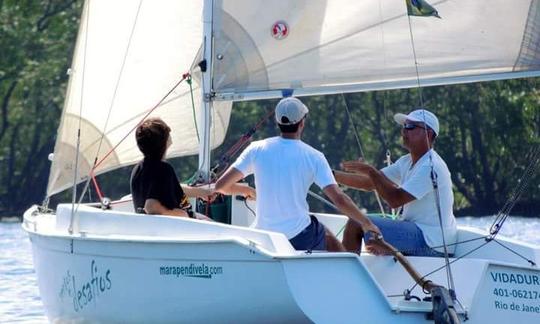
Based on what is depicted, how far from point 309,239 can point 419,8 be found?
5.55ft

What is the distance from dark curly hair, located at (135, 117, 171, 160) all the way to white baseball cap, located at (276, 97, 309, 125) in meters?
0.77

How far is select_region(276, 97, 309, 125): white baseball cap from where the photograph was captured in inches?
328

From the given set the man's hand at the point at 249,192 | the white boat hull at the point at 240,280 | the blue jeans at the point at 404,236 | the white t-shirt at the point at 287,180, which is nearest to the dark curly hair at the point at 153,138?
the white boat hull at the point at 240,280

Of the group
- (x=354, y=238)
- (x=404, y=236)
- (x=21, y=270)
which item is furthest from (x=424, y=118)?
(x=21, y=270)

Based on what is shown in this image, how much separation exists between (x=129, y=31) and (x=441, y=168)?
2.90 m

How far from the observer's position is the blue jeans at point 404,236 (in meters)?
8.73

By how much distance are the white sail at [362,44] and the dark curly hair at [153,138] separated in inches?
38.2

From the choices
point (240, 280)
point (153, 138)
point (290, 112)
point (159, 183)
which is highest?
point (290, 112)

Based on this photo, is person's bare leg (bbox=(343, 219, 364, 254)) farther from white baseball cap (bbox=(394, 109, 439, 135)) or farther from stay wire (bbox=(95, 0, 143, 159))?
stay wire (bbox=(95, 0, 143, 159))

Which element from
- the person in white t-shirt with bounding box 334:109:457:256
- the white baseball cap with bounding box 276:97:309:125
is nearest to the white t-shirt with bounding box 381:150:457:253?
the person in white t-shirt with bounding box 334:109:457:256

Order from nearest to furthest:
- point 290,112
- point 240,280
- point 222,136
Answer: point 240,280 < point 290,112 < point 222,136

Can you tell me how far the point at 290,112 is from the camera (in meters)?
8.33

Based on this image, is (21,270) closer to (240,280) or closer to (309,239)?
(309,239)

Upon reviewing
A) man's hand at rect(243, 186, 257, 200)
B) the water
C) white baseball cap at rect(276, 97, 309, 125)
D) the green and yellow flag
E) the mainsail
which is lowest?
the water
